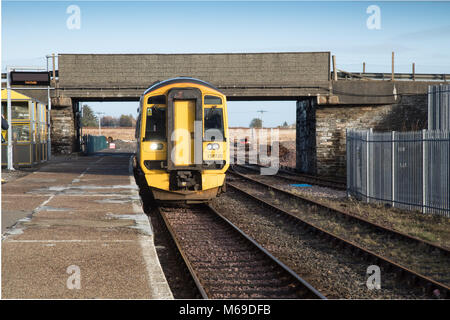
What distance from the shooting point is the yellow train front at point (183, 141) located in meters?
12.6

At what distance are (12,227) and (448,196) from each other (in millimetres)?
9497

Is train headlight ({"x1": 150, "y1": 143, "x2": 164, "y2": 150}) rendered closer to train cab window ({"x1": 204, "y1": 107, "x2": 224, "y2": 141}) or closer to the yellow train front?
the yellow train front

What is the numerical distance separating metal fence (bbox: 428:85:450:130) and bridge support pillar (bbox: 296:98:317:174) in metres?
10.2

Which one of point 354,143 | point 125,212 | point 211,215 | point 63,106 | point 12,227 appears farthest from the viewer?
point 63,106

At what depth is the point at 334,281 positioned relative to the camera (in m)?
6.96

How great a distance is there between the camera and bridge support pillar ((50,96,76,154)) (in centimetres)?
2942

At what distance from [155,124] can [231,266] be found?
6.05 m

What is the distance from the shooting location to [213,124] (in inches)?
513

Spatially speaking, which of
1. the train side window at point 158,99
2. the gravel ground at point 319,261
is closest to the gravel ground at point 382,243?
the gravel ground at point 319,261
